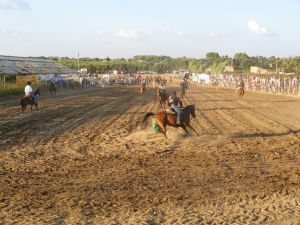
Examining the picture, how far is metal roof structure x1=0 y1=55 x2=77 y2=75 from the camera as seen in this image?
159 ft

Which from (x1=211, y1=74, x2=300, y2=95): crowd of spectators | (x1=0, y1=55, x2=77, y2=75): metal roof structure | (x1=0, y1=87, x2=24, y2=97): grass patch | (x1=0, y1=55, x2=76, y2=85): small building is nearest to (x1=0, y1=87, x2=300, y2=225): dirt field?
(x1=0, y1=87, x2=24, y2=97): grass patch

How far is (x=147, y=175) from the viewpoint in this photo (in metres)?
11.5

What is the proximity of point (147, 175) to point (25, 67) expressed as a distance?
46536 mm

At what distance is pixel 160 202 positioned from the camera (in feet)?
30.5

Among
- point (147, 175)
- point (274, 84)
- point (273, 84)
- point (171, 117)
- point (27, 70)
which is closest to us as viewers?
point (147, 175)

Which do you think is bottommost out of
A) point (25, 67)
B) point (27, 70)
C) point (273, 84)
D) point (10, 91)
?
point (10, 91)

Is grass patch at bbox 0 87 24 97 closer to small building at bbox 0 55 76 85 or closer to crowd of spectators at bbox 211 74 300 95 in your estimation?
small building at bbox 0 55 76 85

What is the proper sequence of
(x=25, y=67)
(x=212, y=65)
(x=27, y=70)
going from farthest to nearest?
(x=212, y=65) → (x=25, y=67) → (x=27, y=70)

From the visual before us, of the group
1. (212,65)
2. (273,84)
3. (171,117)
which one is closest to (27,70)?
(273,84)

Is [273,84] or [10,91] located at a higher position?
[273,84]

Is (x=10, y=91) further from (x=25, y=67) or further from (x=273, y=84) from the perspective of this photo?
(x=273, y=84)

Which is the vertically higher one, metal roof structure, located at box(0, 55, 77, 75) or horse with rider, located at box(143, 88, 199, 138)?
metal roof structure, located at box(0, 55, 77, 75)

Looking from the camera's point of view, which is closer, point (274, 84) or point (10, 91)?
point (10, 91)

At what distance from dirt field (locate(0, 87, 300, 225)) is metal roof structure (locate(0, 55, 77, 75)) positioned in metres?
29.5
